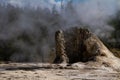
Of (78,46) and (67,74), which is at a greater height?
(78,46)

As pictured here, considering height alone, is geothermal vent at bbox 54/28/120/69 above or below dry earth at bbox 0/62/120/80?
above

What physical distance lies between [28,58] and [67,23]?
22431mm

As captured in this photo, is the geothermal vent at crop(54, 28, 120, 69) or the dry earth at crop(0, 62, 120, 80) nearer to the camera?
the dry earth at crop(0, 62, 120, 80)

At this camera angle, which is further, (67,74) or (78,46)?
(78,46)

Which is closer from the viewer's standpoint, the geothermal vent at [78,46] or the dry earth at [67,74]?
the dry earth at [67,74]

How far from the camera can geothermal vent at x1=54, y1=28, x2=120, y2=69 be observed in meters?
22.8

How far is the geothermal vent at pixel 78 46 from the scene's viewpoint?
74.9 feet

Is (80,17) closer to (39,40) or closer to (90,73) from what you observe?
(90,73)

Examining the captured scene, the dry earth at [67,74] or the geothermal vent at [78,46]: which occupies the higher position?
the geothermal vent at [78,46]

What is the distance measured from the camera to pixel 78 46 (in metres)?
23.8

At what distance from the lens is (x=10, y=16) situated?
51594 mm

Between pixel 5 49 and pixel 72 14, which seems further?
pixel 5 49

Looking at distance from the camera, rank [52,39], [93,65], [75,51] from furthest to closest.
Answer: [52,39] < [75,51] < [93,65]

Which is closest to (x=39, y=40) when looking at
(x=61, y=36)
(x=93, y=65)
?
(x=61, y=36)
